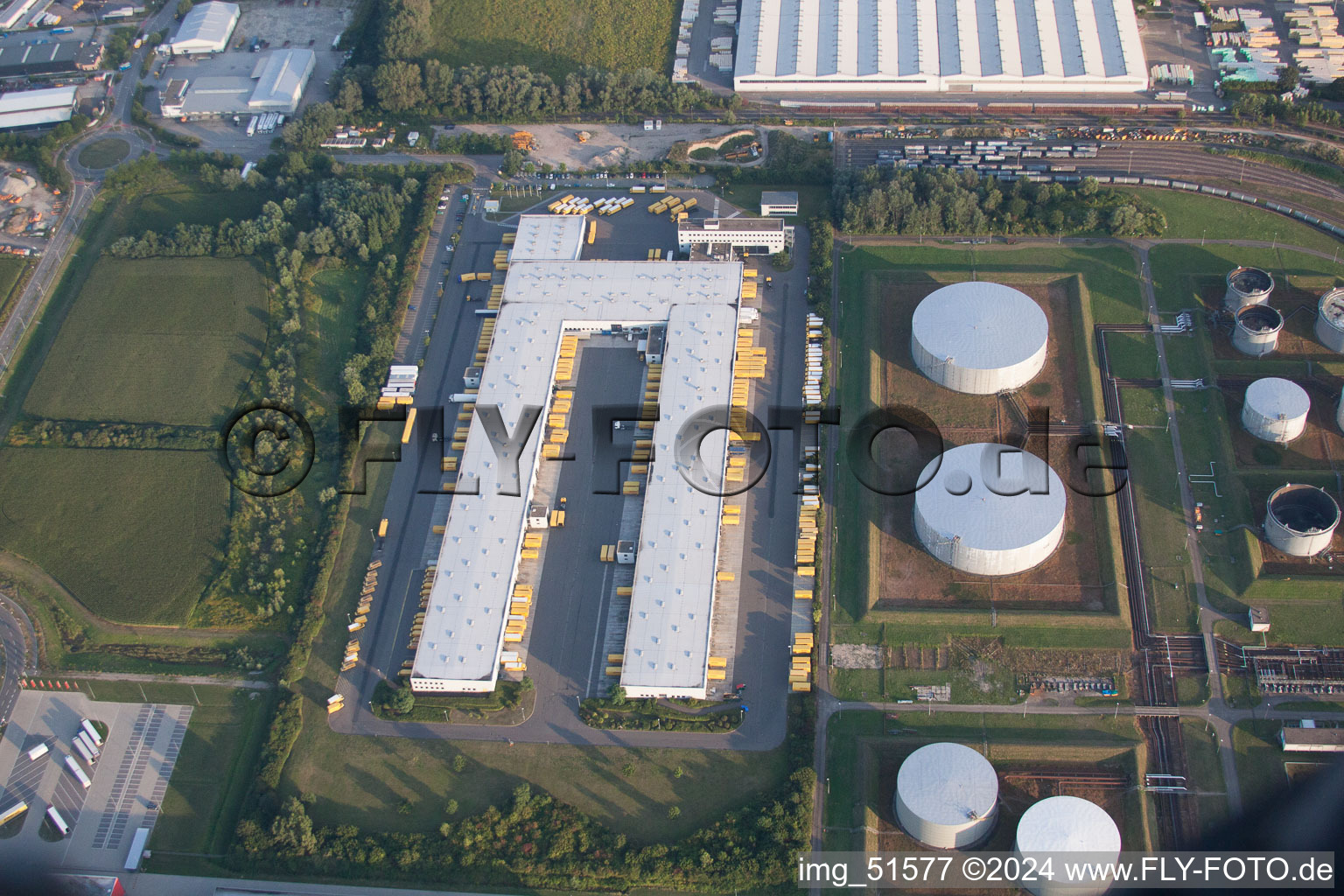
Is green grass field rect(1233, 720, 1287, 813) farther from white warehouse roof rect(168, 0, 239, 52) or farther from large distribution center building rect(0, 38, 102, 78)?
large distribution center building rect(0, 38, 102, 78)

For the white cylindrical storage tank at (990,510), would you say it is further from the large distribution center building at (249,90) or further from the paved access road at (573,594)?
the large distribution center building at (249,90)

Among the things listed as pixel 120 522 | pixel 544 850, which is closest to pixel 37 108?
pixel 120 522

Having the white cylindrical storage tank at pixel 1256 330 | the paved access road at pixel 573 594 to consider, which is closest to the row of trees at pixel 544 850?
the paved access road at pixel 573 594

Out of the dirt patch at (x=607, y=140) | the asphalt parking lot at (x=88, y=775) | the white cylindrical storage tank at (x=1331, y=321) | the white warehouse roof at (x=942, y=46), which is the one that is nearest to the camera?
the asphalt parking lot at (x=88, y=775)

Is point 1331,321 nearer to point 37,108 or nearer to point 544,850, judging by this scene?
point 544,850

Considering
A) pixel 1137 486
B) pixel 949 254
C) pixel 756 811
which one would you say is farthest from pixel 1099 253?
pixel 756 811
